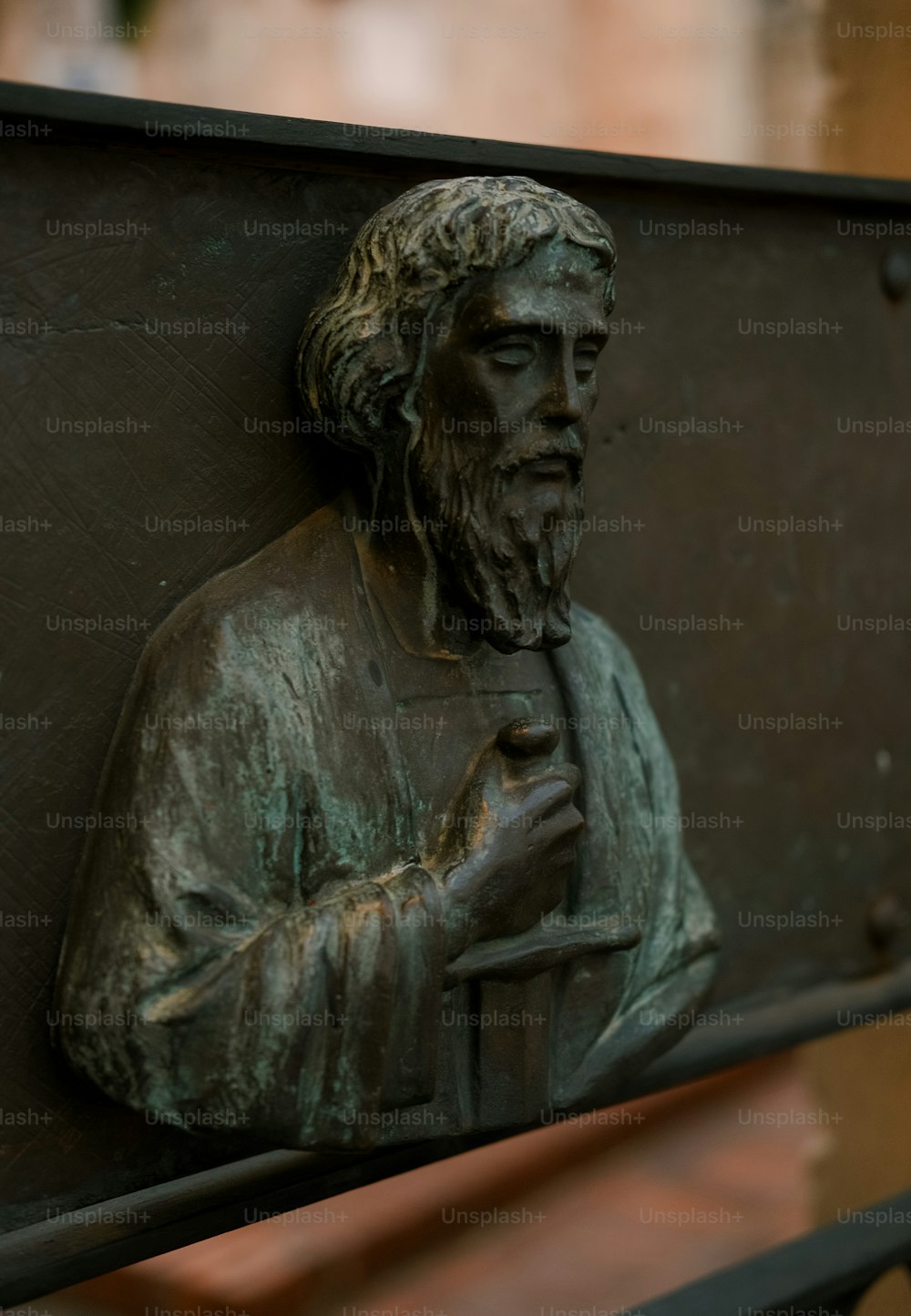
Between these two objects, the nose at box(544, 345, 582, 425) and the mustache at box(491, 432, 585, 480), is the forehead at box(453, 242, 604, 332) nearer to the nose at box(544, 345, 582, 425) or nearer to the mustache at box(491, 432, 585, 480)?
the nose at box(544, 345, 582, 425)

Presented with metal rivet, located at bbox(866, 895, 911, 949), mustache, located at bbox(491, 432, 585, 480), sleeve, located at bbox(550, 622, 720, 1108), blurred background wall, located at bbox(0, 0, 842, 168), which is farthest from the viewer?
blurred background wall, located at bbox(0, 0, 842, 168)

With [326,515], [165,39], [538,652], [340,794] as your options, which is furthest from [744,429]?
[165,39]

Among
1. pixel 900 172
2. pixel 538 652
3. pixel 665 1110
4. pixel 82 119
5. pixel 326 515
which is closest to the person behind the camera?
pixel 82 119

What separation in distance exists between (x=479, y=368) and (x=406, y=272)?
0.53ft

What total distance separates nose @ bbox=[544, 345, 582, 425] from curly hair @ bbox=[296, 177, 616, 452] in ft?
0.48

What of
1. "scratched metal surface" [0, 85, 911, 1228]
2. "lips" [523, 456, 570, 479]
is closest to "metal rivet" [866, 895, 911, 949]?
"scratched metal surface" [0, 85, 911, 1228]

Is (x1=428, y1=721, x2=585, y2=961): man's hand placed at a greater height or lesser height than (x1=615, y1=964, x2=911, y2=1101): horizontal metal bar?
greater

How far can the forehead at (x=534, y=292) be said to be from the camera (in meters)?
2.03

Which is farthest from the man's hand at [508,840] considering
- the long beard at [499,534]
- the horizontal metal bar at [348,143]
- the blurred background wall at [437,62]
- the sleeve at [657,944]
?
the blurred background wall at [437,62]

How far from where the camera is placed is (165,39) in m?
5.00

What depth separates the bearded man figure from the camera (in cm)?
199

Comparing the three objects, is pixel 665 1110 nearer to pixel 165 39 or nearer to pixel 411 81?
pixel 411 81

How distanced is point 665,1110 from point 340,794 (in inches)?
122

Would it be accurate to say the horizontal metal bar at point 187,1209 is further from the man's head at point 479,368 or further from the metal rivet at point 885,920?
the man's head at point 479,368
